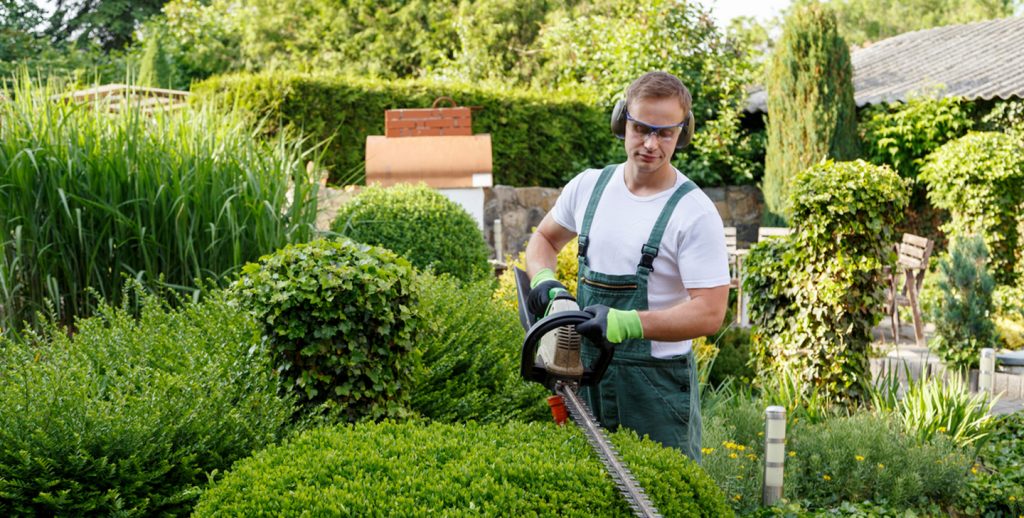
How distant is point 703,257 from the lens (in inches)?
98.7

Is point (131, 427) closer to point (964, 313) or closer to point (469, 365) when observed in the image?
point (469, 365)

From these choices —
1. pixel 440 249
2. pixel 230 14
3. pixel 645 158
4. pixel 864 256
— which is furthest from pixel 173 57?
pixel 645 158

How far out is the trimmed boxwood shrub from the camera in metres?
2.24

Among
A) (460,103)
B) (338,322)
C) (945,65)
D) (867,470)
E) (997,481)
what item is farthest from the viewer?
(945,65)

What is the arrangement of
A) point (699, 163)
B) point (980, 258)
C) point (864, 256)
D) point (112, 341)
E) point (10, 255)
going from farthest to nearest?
point (699, 163) < point (980, 258) < point (864, 256) < point (10, 255) < point (112, 341)

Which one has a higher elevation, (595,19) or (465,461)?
(595,19)

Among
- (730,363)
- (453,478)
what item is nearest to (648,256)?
(453,478)

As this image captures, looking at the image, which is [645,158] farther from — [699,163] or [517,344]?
[699,163]

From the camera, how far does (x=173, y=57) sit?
59.8 feet

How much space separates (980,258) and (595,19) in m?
8.53

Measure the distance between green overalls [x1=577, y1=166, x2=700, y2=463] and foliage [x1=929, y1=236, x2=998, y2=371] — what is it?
492 centimetres

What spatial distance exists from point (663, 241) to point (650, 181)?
0.18 metres

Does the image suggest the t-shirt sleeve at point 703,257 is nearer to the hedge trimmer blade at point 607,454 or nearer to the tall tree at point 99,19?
the hedge trimmer blade at point 607,454

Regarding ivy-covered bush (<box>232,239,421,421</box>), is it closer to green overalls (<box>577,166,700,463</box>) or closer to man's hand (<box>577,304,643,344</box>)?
green overalls (<box>577,166,700,463</box>)
